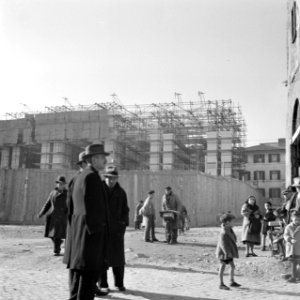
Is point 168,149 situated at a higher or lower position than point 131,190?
higher

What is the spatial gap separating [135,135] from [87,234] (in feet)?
176

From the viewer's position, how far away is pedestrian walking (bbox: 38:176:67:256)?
10.8 metres

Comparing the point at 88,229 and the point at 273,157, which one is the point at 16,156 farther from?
the point at 88,229

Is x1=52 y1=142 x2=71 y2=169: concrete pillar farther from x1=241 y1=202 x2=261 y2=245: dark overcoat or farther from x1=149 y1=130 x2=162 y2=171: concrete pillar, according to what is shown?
x1=241 y1=202 x2=261 y2=245: dark overcoat

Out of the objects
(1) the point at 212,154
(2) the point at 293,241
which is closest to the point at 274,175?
(1) the point at 212,154

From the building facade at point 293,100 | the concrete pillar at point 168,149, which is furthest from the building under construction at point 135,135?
the building facade at point 293,100

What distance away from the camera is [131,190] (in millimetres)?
22703

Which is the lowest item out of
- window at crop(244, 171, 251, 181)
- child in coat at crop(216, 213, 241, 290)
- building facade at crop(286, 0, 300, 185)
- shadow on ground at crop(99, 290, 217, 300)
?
shadow on ground at crop(99, 290, 217, 300)

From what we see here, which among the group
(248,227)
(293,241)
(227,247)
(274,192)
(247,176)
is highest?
(247,176)

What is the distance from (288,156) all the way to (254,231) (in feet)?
16.2

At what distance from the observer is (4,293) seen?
675 centimetres

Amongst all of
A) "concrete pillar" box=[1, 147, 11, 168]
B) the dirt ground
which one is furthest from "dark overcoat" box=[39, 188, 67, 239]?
"concrete pillar" box=[1, 147, 11, 168]

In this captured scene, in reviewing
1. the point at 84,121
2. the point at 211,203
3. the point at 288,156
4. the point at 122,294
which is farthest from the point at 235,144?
the point at 122,294

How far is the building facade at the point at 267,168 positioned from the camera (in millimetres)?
71000
